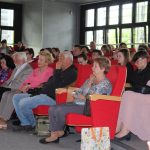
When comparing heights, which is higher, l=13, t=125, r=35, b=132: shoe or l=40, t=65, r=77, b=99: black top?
l=40, t=65, r=77, b=99: black top

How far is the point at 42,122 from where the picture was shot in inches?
195

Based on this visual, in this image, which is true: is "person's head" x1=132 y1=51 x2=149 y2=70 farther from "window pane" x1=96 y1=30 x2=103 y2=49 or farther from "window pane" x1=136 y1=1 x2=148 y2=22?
"window pane" x1=96 y1=30 x2=103 y2=49

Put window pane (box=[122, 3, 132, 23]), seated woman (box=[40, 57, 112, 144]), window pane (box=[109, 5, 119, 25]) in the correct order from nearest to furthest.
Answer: seated woman (box=[40, 57, 112, 144])
window pane (box=[122, 3, 132, 23])
window pane (box=[109, 5, 119, 25])

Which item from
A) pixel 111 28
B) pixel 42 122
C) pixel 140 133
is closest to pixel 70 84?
pixel 42 122

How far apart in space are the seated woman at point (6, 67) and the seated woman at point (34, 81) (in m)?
0.79

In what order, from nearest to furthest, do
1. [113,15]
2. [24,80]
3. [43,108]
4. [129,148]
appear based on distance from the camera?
[129,148], [43,108], [24,80], [113,15]

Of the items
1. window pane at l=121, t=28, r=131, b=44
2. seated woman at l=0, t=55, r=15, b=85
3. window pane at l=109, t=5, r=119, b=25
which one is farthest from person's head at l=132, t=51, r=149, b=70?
window pane at l=109, t=5, r=119, b=25

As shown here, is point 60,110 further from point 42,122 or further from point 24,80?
point 24,80

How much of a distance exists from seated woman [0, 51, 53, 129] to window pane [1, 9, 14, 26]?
1181 cm

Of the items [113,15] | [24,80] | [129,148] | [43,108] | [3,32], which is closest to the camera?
[129,148]

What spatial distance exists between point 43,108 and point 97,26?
11659mm

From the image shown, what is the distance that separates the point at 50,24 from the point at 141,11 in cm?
415

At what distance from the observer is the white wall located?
629 inches

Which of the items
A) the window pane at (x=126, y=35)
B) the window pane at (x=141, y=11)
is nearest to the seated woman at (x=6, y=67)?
the window pane at (x=141, y=11)
